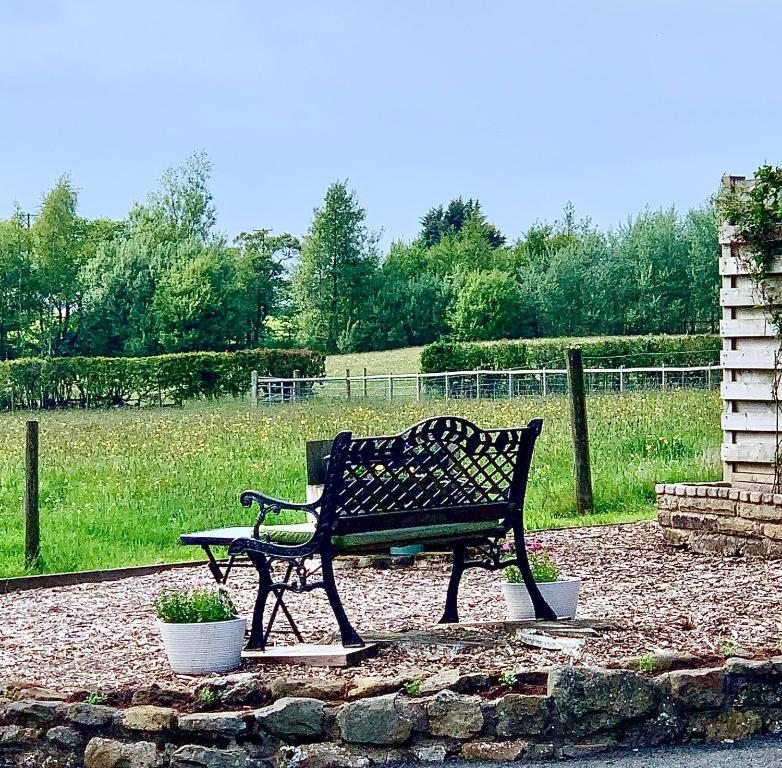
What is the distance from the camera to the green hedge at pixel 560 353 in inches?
1591

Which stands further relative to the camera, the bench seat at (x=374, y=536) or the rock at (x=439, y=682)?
the bench seat at (x=374, y=536)

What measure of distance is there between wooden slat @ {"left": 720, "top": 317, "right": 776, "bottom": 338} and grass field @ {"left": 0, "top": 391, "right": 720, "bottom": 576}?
7.84ft

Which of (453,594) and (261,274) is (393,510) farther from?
(261,274)

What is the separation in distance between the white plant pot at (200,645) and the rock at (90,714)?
0.65 m

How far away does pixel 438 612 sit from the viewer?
731cm

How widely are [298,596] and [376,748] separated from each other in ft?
11.4

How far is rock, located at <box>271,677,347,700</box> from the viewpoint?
500cm

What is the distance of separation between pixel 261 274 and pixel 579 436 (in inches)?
2008

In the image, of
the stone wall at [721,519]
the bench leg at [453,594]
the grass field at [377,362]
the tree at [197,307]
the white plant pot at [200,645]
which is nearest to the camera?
the white plant pot at [200,645]

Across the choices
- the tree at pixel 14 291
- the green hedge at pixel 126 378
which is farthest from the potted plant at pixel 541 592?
the tree at pixel 14 291

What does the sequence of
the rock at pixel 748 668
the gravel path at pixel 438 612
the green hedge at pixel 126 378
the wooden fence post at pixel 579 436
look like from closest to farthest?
1. the rock at pixel 748 668
2. the gravel path at pixel 438 612
3. the wooden fence post at pixel 579 436
4. the green hedge at pixel 126 378

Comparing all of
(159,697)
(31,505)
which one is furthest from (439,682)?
(31,505)

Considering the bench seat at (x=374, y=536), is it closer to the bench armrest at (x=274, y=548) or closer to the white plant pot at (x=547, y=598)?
the bench armrest at (x=274, y=548)

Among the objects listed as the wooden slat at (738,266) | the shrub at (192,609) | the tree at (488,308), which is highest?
the tree at (488,308)
